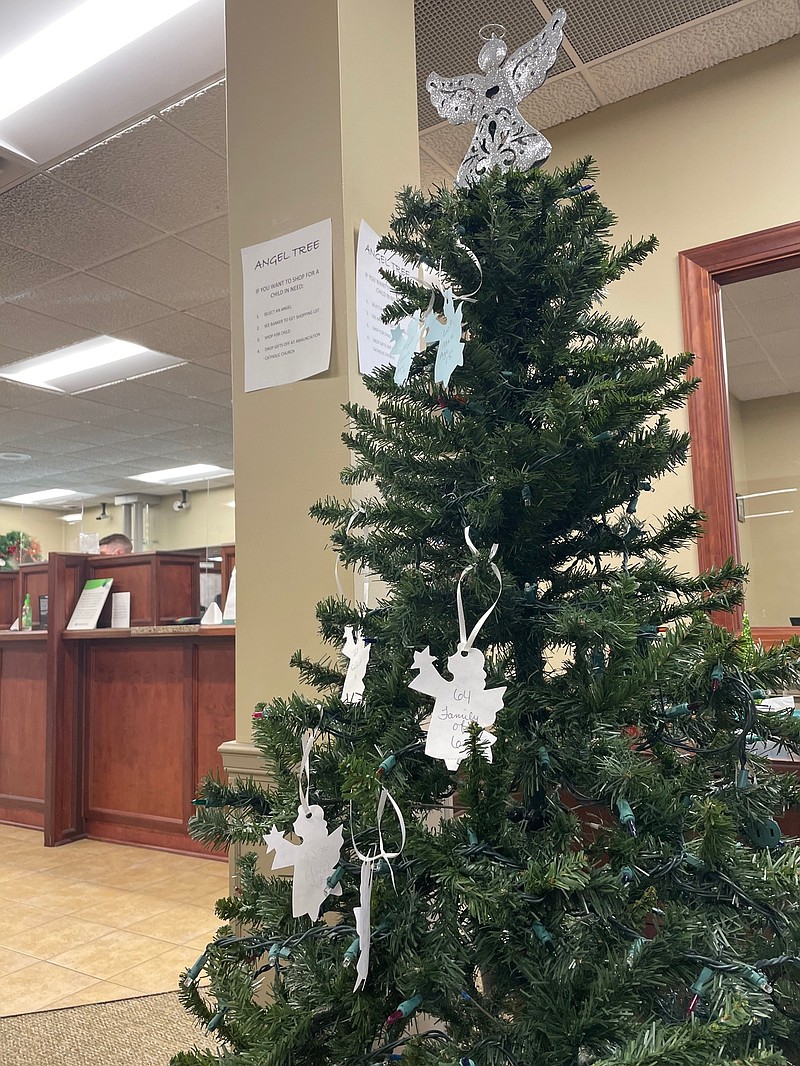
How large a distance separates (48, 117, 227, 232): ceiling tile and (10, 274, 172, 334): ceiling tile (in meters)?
0.93

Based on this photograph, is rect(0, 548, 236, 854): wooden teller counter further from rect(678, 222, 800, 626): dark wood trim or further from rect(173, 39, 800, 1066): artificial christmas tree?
rect(173, 39, 800, 1066): artificial christmas tree

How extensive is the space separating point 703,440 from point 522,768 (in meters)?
2.21

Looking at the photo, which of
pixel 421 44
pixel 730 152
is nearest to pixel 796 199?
pixel 730 152

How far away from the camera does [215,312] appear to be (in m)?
5.04

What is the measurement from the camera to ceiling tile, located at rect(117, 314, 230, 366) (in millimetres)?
5227

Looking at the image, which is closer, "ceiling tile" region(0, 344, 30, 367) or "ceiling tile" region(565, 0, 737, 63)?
"ceiling tile" region(565, 0, 737, 63)

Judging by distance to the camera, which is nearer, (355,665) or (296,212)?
A: (355,665)

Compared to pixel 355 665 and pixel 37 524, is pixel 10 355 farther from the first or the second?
pixel 37 524

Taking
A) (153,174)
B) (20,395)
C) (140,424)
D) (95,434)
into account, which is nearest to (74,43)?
(153,174)

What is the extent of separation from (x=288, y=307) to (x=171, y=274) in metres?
3.23

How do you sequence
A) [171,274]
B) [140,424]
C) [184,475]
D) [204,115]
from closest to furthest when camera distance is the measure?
[204,115] < [171,274] < [140,424] < [184,475]

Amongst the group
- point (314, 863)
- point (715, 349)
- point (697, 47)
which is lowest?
point (314, 863)

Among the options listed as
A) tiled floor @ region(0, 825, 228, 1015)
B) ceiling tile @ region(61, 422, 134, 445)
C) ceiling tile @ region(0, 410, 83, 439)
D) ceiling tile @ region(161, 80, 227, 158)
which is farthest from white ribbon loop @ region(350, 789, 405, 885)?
ceiling tile @ region(61, 422, 134, 445)

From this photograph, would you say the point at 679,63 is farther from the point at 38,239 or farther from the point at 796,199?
the point at 38,239
